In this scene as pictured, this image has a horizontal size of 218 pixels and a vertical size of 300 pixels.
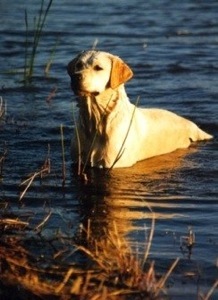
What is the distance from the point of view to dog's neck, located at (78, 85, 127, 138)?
10165 mm

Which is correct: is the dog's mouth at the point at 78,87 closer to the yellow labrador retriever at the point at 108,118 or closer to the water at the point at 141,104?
the yellow labrador retriever at the point at 108,118

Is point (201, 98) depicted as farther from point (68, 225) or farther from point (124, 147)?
point (68, 225)

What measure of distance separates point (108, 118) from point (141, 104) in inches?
128

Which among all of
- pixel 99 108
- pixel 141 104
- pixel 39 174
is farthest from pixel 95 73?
pixel 141 104

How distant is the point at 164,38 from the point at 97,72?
9.09 metres

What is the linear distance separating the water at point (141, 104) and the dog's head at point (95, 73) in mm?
917

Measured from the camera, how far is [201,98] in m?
13.8

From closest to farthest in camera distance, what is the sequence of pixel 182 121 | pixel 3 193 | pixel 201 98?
pixel 3 193 → pixel 182 121 → pixel 201 98

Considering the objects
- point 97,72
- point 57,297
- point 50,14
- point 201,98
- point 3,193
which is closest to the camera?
point 57,297

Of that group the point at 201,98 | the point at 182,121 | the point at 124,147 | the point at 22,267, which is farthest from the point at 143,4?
the point at 22,267

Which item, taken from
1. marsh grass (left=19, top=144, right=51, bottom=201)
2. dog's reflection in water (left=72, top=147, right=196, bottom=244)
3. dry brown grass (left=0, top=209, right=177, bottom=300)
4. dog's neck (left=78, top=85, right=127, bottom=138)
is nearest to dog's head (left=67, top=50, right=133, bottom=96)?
dog's neck (left=78, top=85, right=127, bottom=138)

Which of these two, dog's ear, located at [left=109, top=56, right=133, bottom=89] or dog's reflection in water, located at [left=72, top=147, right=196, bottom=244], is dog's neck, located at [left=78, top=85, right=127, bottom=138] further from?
dog's reflection in water, located at [left=72, top=147, right=196, bottom=244]

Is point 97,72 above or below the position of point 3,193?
above

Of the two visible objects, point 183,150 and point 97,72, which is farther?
point 183,150
